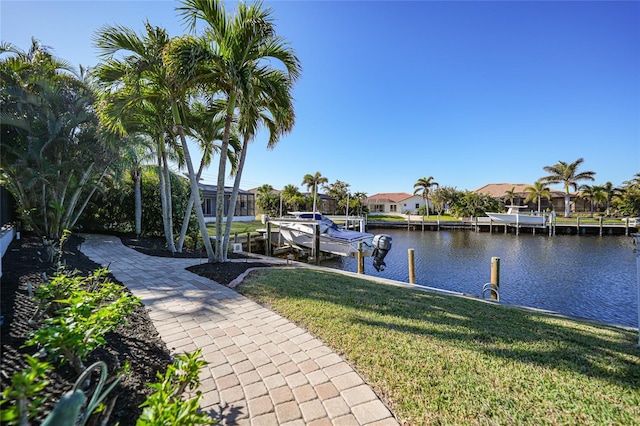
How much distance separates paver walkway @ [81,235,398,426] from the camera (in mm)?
2244

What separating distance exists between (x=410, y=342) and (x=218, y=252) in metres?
5.45

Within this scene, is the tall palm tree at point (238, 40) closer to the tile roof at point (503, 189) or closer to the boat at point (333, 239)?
the boat at point (333, 239)

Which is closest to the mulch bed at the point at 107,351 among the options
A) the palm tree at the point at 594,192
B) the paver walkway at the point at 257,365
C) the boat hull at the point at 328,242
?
the paver walkway at the point at 257,365

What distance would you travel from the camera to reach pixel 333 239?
13820 mm

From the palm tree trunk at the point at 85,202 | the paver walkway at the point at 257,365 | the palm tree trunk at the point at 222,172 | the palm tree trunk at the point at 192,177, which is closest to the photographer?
the paver walkway at the point at 257,365

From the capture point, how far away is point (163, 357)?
9.77ft

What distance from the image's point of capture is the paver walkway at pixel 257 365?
2244 millimetres

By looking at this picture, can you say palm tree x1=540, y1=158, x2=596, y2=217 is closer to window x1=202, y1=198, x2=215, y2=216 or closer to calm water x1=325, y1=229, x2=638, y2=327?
calm water x1=325, y1=229, x2=638, y2=327

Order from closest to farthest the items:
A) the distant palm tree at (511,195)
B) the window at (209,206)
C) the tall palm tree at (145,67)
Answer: the tall palm tree at (145,67)
the window at (209,206)
the distant palm tree at (511,195)

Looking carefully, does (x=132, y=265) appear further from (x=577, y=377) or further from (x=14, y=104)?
(x=577, y=377)

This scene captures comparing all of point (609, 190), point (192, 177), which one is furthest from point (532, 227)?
point (192, 177)

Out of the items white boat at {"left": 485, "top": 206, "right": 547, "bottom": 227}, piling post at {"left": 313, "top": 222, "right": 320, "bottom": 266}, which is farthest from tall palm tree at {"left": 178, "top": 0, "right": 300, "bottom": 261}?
white boat at {"left": 485, "top": 206, "right": 547, "bottom": 227}

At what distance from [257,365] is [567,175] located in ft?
173

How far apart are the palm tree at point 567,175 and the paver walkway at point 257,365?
51184 mm
